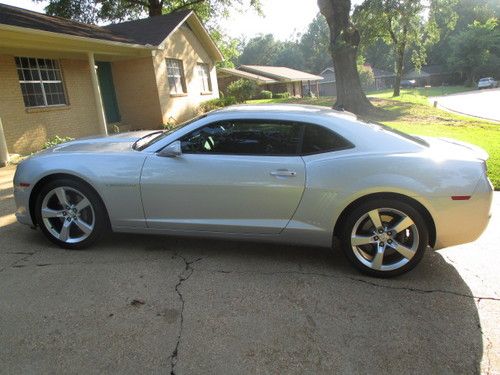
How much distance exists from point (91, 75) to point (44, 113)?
2.19 m

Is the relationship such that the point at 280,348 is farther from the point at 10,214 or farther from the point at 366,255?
the point at 10,214

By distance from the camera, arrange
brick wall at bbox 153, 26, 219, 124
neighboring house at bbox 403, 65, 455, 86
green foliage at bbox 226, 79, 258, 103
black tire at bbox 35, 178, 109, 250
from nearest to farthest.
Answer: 1. black tire at bbox 35, 178, 109, 250
2. brick wall at bbox 153, 26, 219, 124
3. green foliage at bbox 226, 79, 258, 103
4. neighboring house at bbox 403, 65, 455, 86

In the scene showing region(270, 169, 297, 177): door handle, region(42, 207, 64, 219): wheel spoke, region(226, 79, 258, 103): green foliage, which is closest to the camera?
region(270, 169, 297, 177): door handle

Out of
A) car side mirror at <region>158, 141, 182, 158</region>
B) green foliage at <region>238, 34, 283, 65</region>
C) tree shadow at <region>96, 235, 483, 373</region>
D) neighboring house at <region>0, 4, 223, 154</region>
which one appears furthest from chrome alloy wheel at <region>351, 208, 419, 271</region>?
green foliage at <region>238, 34, 283, 65</region>

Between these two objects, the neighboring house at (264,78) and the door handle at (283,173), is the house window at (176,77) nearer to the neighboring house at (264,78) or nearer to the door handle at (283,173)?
the door handle at (283,173)

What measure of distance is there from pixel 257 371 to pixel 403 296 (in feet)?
4.93

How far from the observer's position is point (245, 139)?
152 inches

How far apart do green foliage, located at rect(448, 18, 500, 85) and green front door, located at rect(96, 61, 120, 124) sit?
221 ft

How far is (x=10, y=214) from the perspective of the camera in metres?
5.48

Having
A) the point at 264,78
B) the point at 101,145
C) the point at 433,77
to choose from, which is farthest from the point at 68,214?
the point at 433,77

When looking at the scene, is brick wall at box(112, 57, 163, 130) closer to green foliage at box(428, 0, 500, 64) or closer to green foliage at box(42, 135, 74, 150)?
green foliage at box(42, 135, 74, 150)

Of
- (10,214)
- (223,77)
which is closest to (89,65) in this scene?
(10,214)

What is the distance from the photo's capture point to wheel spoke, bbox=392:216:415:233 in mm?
3457

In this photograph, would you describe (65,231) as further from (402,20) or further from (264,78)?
(264,78)
